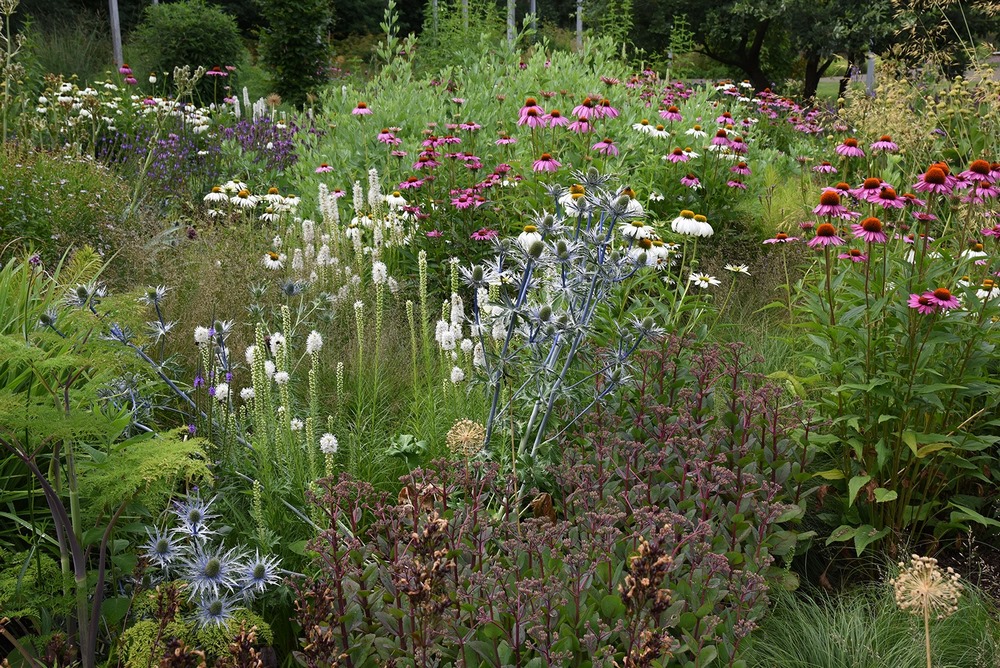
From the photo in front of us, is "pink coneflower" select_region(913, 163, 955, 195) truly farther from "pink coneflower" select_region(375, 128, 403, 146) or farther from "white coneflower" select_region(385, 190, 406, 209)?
"pink coneflower" select_region(375, 128, 403, 146)

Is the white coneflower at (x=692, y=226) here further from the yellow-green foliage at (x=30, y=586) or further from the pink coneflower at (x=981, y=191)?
the yellow-green foliage at (x=30, y=586)

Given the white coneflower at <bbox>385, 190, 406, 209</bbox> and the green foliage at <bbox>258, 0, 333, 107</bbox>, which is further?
the green foliage at <bbox>258, 0, 333, 107</bbox>

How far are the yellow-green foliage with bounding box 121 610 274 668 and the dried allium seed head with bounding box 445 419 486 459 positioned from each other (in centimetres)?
71

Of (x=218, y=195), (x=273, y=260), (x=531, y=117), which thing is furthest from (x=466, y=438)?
(x=218, y=195)

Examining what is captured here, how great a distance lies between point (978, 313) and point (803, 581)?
1.15 meters

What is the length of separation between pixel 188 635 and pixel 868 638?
1855mm

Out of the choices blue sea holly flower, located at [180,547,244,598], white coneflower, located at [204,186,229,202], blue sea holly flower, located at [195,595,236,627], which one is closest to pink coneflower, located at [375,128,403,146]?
white coneflower, located at [204,186,229,202]

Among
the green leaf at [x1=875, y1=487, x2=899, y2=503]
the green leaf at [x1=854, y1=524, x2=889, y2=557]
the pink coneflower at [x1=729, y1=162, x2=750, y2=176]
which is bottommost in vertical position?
the green leaf at [x1=854, y1=524, x2=889, y2=557]

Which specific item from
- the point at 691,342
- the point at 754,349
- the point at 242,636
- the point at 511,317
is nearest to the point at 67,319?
the point at 511,317

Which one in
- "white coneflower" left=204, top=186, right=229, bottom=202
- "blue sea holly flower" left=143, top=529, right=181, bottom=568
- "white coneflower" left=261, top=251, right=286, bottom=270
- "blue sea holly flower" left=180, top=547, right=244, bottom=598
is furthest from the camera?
"white coneflower" left=204, top=186, right=229, bottom=202

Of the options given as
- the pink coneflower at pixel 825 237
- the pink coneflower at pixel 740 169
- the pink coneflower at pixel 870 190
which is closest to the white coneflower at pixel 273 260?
the pink coneflower at pixel 825 237

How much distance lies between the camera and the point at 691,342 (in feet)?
10.9

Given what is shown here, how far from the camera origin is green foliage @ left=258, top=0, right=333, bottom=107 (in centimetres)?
1347

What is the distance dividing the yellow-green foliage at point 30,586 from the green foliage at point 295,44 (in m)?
12.0
